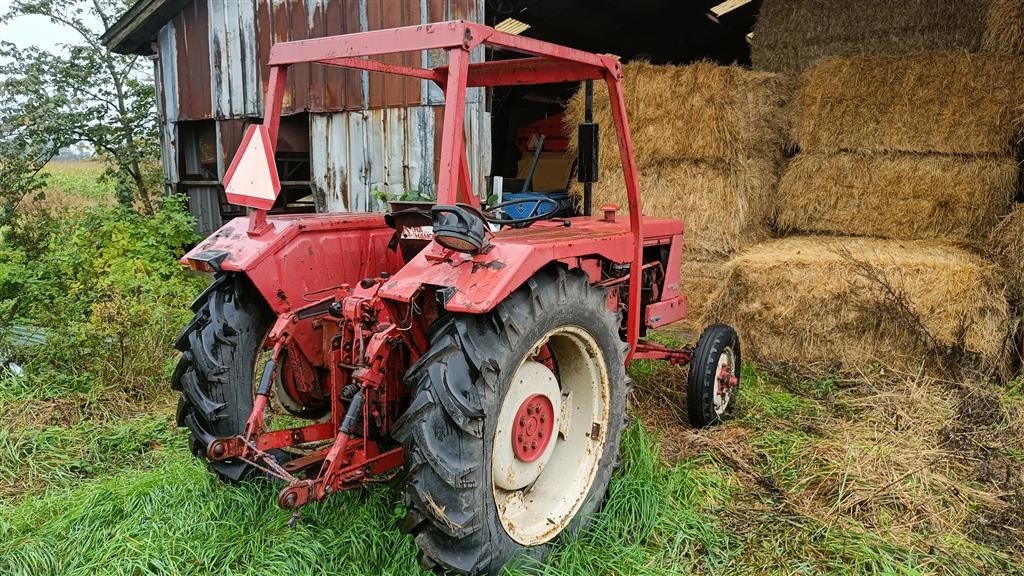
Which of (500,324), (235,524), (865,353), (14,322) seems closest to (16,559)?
(235,524)

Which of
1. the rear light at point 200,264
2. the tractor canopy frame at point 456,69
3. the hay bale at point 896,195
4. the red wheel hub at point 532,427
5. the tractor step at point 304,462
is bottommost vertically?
the tractor step at point 304,462

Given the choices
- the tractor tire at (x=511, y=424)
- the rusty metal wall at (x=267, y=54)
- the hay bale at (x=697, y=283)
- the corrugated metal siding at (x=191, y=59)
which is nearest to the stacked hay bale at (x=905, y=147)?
the hay bale at (x=697, y=283)

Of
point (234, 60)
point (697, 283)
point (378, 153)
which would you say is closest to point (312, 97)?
point (378, 153)

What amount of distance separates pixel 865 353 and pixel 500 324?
354 cm

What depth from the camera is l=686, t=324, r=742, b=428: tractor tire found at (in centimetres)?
383

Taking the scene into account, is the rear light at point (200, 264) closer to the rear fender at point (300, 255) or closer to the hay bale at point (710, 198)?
the rear fender at point (300, 255)

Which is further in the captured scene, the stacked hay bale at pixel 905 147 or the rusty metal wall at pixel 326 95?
the rusty metal wall at pixel 326 95

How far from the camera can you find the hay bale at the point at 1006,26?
4.87 metres

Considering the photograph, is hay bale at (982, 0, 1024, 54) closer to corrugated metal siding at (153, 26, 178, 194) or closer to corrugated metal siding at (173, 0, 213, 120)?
corrugated metal siding at (173, 0, 213, 120)

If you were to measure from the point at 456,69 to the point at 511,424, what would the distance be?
1.22 metres

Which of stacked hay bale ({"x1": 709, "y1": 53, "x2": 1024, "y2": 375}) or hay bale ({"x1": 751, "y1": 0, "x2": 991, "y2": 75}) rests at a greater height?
hay bale ({"x1": 751, "y1": 0, "x2": 991, "y2": 75})

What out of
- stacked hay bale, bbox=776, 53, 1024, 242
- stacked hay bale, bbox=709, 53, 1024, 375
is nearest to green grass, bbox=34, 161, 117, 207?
stacked hay bale, bbox=709, 53, 1024, 375

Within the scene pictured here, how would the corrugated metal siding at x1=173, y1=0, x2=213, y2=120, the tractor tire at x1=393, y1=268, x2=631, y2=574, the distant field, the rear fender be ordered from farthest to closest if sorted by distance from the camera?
the distant field → the corrugated metal siding at x1=173, y1=0, x2=213, y2=120 → the rear fender → the tractor tire at x1=393, y1=268, x2=631, y2=574

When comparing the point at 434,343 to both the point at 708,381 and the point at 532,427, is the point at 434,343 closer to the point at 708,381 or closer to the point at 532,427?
the point at 532,427
